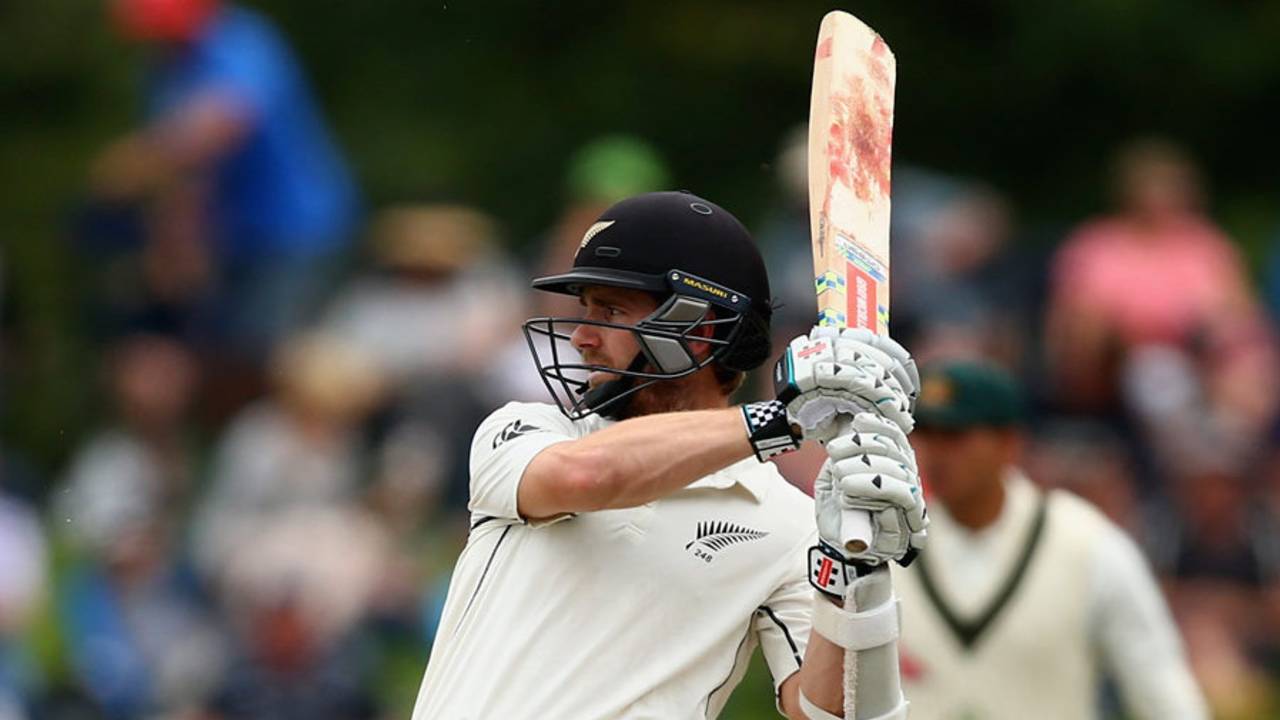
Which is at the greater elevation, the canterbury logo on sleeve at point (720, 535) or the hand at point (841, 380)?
the hand at point (841, 380)

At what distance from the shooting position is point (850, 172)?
474 centimetres

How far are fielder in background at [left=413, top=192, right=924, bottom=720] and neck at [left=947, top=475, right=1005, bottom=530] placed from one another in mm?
2142

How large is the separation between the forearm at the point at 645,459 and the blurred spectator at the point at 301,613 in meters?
5.00

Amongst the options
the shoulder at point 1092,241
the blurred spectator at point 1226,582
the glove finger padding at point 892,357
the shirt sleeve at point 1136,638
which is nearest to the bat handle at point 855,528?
the glove finger padding at point 892,357

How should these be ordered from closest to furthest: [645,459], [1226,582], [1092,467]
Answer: [645,459]
[1226,582]
[1092,467]

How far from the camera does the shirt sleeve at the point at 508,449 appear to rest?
463 cm

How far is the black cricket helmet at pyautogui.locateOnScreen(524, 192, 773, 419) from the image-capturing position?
470cm

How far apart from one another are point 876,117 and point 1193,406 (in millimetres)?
6068

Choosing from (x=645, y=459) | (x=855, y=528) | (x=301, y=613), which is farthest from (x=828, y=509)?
(x=301, y=613)

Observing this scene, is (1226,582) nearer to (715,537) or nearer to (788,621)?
(788,621)

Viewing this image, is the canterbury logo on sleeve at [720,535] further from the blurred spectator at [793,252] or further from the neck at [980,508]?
the blurred spectator at [793,252]

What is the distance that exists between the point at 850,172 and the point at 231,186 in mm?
6909

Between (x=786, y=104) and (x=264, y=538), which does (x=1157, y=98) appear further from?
(x=264, y=538)

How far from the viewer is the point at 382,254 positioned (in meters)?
11.3
